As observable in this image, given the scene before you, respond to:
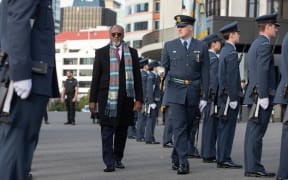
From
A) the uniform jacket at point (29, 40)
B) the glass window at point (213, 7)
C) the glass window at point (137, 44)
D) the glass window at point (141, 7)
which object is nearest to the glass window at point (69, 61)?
the glass window at point (137, 44)

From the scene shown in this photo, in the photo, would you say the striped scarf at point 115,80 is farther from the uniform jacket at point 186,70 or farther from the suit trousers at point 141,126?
the suit trousers at point 141,126

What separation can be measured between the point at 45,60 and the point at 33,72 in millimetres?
168

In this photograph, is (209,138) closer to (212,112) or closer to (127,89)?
(212,112)

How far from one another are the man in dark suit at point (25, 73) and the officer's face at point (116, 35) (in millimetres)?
4286

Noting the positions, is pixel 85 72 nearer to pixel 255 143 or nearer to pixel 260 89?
pixel 255 143

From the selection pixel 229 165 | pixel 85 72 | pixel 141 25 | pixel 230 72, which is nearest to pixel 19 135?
pixel 229 165

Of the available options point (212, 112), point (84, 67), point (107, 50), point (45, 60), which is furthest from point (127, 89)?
point (84, 67)

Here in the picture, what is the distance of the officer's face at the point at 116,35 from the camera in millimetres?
8992

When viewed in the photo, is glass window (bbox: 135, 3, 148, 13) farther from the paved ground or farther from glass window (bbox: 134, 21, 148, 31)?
the paved ground

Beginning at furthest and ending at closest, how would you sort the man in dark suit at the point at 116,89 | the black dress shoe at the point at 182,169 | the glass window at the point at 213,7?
the glass window at the point at 213,7 → the man in dark suit at the point at 116,89 → the black dress shoe at the point at 182,169

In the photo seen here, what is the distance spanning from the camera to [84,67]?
16562 centimetres

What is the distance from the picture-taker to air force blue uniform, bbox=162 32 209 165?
8562mm

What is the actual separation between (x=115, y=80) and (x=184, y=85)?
995 mm

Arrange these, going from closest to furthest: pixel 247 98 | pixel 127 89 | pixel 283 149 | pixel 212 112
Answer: pixel 283 149
pixel 247 98
pixel 127 89
pixel 212 112
